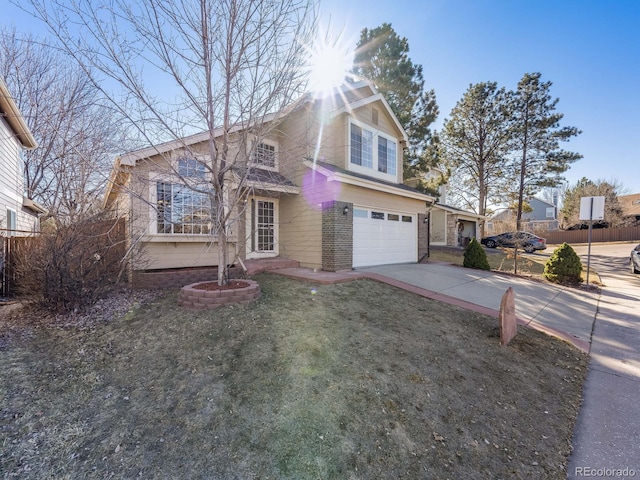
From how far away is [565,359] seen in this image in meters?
4.43

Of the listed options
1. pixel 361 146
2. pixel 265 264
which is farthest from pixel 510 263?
pixel 265 264

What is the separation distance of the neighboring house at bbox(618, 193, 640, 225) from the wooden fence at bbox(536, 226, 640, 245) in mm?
2549

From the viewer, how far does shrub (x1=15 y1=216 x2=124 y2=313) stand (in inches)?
195

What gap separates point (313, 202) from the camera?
9.59 m

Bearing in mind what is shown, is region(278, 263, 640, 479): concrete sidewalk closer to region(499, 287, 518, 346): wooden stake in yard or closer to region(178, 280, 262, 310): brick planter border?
region(499, 287, 518, 346): wooden stake in yard

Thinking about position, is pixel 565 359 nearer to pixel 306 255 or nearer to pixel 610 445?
pixel 610 445

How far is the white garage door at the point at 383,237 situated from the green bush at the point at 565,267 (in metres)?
4.74

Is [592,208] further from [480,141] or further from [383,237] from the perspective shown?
[480,141]

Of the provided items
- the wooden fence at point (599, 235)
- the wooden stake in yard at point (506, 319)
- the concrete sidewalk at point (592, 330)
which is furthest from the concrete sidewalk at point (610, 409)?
the wooden fence at point (599, 235)

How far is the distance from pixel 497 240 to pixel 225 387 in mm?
27145

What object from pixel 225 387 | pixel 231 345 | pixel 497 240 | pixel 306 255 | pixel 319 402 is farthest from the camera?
pixel 497 240

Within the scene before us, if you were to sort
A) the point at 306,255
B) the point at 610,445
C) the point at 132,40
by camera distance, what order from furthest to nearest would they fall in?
the point at 306,255 → the point at 132,40 → the point at 610,445

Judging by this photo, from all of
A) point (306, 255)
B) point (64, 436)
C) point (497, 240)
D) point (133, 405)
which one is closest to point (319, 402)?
point (133, 405)

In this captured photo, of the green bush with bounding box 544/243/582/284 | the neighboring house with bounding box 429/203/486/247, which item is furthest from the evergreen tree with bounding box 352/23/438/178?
the green bush with bounding box 544/243/582/284
